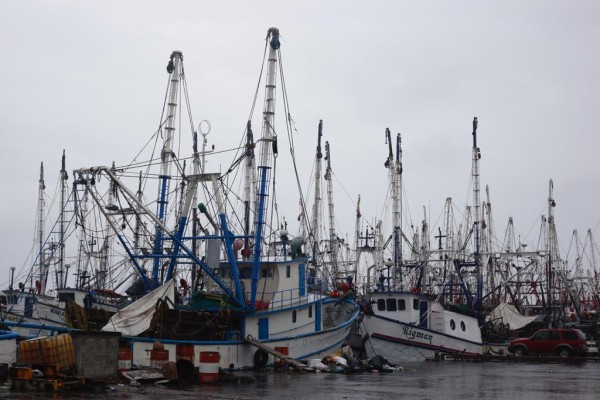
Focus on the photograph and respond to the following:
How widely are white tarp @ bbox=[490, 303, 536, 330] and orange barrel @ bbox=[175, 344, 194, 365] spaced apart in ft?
122

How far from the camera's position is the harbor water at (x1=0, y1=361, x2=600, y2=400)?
779 inches

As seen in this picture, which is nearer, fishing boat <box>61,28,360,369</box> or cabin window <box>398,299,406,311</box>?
fishing boat <box>61,28,360,369</box>

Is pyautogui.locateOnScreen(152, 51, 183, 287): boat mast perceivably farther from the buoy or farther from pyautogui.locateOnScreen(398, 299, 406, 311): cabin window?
pyautogui.locateOnScreen(398, 299, 406, 311): cabin window

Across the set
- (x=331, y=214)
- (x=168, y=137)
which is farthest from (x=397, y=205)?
(x=168, y=137)

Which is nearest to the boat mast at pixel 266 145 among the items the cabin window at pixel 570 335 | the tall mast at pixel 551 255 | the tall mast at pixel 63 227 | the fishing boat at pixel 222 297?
the fishing boat at pixel 222 297

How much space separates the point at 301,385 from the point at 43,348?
298 inches

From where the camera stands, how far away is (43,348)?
21.3 m

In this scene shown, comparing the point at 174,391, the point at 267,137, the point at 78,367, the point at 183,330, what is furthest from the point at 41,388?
the point at 267,137

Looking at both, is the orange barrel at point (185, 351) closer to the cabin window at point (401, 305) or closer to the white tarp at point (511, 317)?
the cabin window at point (401, 305)

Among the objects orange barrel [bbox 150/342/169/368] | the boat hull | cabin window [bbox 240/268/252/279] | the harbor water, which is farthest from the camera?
the boat hull

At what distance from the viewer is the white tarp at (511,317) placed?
5919 centimetres

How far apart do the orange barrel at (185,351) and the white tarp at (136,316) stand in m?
Answer: 1.40

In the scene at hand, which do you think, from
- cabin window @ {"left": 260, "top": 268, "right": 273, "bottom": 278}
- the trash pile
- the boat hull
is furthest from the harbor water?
the boat hull

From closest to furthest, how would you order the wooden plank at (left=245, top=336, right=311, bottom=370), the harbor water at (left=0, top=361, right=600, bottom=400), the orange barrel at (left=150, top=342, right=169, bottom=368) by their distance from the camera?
the harbor water at (left=0, top=361, right=600, bottom=400) → the orange barrel at (left=150, top=342, right=169, bottom=368) → the wooden plank at (left=245, top=336, right=311, bottom=370)
